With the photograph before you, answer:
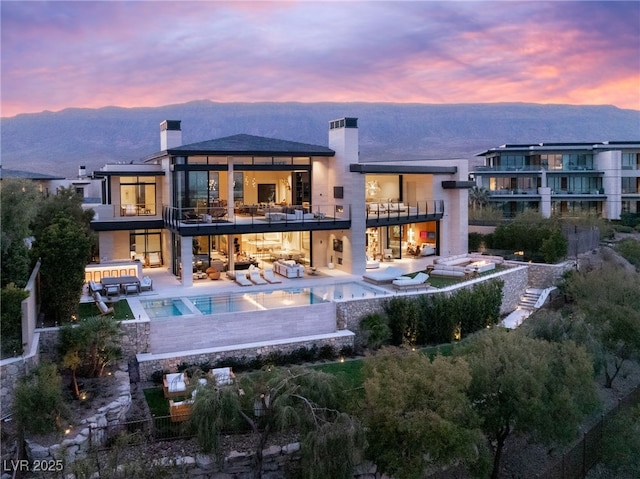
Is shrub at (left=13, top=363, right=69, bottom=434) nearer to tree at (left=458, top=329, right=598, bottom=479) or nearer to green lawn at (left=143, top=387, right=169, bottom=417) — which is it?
green lawn at (left=143, top=387, right=169, bottom=417)

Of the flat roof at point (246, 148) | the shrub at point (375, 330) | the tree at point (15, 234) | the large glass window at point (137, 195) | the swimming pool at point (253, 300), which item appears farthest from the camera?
the large glass window at point (137, 195)

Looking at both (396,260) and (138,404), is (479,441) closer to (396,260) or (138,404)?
(138,404)

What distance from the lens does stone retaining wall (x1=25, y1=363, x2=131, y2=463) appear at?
12.3 meters

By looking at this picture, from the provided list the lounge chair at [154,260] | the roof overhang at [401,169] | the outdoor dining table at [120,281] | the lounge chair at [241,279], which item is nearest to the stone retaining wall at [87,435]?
the outdoor dining table at [120,281]

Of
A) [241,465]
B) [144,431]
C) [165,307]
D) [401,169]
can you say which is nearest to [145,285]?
[165,307]

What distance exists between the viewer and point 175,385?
15.3 metres

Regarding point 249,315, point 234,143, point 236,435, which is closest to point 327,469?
point 236,435

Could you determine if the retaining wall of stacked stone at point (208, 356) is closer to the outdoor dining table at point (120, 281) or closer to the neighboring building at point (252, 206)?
the outdoor dining table at point (120, 281)

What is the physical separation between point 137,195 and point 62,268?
11.7 metres

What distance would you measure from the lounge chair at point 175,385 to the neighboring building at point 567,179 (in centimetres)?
4459

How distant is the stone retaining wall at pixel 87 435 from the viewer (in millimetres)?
12312

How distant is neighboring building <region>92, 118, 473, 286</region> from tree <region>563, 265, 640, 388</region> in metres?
9.91

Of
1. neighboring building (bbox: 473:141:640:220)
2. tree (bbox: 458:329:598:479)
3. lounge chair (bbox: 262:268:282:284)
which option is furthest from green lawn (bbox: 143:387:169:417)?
neighboring building (bbox: 473:141:640:220)

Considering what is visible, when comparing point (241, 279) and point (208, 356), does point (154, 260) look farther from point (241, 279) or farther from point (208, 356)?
point (208, 356)
